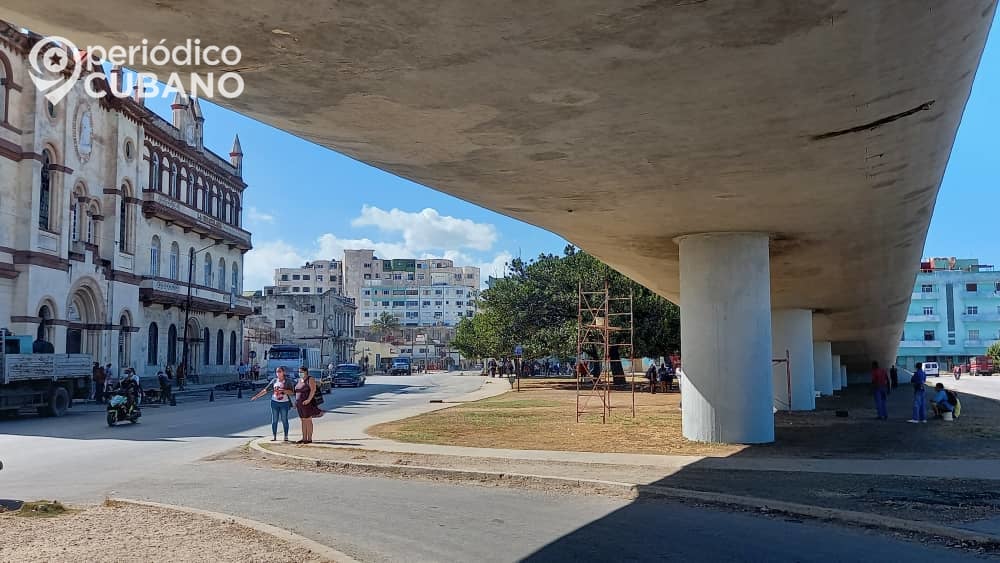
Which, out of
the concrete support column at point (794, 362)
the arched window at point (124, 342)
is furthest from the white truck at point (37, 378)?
the concrete support column at point (794, 362)

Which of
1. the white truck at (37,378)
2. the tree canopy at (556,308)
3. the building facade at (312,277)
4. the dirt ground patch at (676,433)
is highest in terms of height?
the building facade at (312,277)

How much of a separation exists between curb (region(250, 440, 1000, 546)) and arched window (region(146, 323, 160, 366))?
36897 mm

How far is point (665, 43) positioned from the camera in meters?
7.11

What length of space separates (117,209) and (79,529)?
3995cm

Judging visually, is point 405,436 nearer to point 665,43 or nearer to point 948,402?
point 665,43

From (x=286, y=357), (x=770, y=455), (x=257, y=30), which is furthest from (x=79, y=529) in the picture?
(x=286, y=357)

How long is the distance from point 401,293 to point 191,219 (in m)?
118

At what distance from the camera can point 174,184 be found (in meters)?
52.6

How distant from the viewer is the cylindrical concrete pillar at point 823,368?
4006cm

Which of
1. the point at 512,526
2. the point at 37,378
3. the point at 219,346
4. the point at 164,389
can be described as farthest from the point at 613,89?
the point at 219,346

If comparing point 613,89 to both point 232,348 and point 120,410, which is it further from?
point 232,348

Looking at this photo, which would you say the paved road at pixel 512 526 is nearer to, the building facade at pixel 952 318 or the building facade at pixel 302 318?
the building facade at pixel 302 318

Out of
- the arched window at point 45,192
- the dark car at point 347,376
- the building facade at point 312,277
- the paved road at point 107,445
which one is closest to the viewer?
the paved road at point 107,445

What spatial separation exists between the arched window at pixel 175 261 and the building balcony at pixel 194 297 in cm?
86
